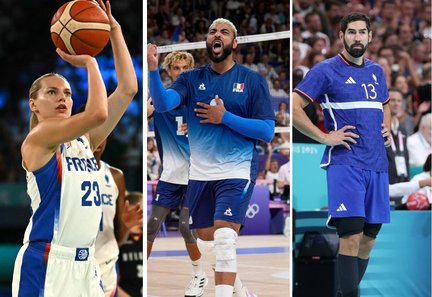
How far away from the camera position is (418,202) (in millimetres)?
5457

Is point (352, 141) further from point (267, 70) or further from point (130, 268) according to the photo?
point (267, 70)

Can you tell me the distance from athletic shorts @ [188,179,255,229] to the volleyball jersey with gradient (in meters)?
0.65

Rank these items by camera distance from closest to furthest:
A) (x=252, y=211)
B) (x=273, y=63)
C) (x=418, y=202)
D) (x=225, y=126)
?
(x=225, y=126), (x=418, y=202), (x=273, y=63), (x=252, y=211)

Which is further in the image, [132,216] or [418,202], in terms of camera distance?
[418,202]

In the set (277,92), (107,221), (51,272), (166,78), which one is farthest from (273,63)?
(51,272)

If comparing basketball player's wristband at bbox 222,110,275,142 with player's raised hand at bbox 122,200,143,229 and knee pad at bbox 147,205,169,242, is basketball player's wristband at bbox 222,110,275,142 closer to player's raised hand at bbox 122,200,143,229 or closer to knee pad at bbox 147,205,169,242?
player's raised hand at bbox 122,200,143,229

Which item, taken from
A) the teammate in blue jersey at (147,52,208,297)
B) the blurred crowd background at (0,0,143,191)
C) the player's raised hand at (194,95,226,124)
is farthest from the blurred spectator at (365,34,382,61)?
the player's raised hand at (194,95,226,124)

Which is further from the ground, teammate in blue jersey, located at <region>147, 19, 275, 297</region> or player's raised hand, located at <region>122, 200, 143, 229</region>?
teammate in blue jersey, located at <region>147, 19, 275, 297</region>

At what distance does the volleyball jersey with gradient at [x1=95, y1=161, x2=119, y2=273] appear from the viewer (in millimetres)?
4168

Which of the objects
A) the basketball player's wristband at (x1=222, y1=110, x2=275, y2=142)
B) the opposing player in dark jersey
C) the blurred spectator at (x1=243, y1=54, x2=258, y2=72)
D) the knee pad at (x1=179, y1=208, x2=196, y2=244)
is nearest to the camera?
the basketball player's wristband at (x1=222, y1=110, x2=275, y2=142)

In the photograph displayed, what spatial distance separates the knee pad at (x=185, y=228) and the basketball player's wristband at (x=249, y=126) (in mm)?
1635

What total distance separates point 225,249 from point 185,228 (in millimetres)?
1550

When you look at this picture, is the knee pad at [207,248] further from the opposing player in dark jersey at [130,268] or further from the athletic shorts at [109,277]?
the athletic shorts at [109,277]

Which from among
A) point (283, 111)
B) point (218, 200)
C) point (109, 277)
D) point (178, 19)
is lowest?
point (109, 277)
